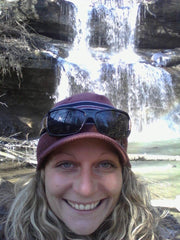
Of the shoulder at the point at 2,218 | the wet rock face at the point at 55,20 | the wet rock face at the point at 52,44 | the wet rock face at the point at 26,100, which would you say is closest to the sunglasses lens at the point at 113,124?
the shoulder at the point at 2,218

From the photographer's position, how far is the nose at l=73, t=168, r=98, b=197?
1.24m

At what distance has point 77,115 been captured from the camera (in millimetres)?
1303

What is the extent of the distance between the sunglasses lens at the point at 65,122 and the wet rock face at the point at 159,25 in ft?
53.6

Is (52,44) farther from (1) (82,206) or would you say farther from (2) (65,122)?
(1) (82,206)

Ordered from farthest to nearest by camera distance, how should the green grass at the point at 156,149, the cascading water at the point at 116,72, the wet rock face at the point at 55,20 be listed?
the wet rock face at the point at 55,20 < the cascading water at the point at 116,72 < the green grass at the point at 156,149

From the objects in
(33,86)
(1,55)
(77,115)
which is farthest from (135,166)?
(33,86)

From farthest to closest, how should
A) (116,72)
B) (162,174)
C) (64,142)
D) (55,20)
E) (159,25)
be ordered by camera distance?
(159,25) < (55,20) < (116,72) < (162,174) < (64,142)

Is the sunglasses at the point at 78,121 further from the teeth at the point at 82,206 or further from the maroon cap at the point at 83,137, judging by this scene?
the teeth at the point at 82,206

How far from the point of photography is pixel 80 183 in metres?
1.26

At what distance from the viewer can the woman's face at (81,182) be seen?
1265 mm

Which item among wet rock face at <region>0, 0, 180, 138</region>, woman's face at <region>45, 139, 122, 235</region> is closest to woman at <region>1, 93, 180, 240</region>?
woman's face at <region>45, 139, 122, 235</region>

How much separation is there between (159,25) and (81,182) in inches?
673

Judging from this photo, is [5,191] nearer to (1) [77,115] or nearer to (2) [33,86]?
(1) [77,115]

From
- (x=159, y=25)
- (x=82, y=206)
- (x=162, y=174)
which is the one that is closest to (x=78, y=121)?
(x=82, y=206)
